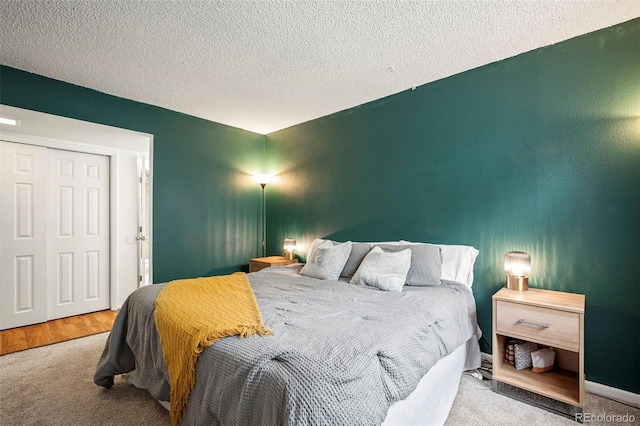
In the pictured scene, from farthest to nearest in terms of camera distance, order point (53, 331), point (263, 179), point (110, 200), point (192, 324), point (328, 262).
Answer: point (263, 179), point (110, 200), point (53, 331), point (328, 262), point (192, 324)

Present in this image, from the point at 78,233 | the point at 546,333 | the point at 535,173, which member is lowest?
the point at 546,333

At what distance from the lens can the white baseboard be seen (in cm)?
200

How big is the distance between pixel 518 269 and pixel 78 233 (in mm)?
4913

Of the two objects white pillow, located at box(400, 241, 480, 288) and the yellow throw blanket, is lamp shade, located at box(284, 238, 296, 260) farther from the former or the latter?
white pillow, located at box(400, 241, 480, 288)

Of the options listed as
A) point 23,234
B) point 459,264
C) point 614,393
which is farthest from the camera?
point 23,234

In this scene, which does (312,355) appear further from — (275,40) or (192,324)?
(275,40)

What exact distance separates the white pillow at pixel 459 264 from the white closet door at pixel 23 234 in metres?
4.50

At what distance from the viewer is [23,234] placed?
139 inches

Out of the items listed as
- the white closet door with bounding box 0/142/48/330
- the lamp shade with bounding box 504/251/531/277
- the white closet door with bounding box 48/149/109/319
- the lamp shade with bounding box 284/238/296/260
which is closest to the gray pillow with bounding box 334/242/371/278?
the lamp shade with bounding box 504/251/531/277

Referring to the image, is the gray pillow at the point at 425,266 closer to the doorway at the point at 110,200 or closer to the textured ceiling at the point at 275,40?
the textured ceiling at the point at 275,40

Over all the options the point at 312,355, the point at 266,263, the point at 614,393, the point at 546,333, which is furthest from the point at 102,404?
the point at 614,393

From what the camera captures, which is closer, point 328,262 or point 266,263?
point 328,262

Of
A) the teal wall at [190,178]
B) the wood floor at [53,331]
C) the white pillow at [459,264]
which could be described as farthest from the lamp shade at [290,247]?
the wood floor at [53,331]

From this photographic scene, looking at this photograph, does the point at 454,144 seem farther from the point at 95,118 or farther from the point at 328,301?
the point at 95,118
